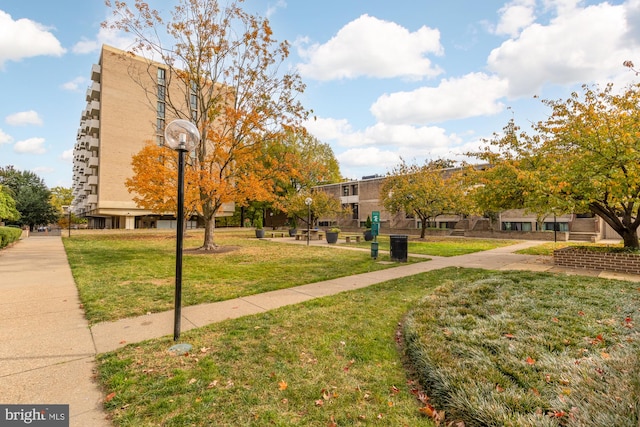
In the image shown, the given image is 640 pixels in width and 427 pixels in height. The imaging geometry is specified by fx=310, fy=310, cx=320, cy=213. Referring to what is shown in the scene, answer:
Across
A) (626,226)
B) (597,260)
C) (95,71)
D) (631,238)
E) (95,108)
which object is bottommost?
(597,260)

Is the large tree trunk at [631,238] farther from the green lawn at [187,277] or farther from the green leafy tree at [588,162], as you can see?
the green lawn at [187,277]

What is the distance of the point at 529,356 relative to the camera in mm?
3521

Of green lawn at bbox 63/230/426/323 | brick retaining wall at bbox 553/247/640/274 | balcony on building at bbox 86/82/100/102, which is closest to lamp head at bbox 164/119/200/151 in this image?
green lawn at bbox 63/230/426/323

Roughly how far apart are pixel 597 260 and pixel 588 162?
3102mm

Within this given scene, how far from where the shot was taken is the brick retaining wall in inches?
360

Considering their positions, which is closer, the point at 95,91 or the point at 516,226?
the point at 516,226

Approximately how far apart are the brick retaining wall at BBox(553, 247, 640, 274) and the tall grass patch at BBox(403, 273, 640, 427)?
408cm

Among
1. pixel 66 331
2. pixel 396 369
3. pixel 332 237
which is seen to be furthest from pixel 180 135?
pixel 332 237

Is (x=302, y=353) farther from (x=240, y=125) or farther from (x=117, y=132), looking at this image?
(x=117, y=132)

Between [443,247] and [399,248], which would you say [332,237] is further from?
[399,248]

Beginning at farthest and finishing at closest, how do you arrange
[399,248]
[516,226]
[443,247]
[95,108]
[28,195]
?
[28,195] < [95,108] < [516,226] < [443,247] < [399,248]

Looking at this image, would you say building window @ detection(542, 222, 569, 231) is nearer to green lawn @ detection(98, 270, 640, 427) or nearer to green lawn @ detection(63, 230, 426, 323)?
green lawn @ detection(63, 230, 426, 323)

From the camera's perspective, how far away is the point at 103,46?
41438mm

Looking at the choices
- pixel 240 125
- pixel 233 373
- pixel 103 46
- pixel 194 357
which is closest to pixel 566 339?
pixel 233 373
